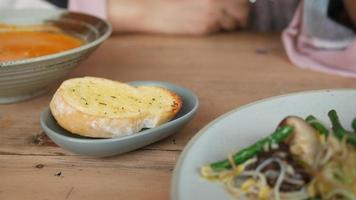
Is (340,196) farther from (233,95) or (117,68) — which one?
(117,68)

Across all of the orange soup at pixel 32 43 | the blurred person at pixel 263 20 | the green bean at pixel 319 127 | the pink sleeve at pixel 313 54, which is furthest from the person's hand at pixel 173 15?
the green bean at pixel 319 127

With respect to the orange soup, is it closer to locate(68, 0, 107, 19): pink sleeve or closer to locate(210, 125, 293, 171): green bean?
locate(68, 0, 107, 19): pink sleeve

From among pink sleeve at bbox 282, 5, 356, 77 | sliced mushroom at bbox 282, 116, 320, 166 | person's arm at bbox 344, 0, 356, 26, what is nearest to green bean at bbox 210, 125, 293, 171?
sliced mushroom at bbox 282, 116, 320, 166

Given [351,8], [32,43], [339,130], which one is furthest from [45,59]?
[351,8]

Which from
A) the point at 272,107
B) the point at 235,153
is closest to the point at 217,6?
the point at 272,107

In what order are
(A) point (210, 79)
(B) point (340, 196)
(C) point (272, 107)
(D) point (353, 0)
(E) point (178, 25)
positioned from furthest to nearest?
(E) point (178, 25) < (D) point (353, 0) < (A) point (210, 79) < (C) point (272, 107) < (B) point (340, 196)
